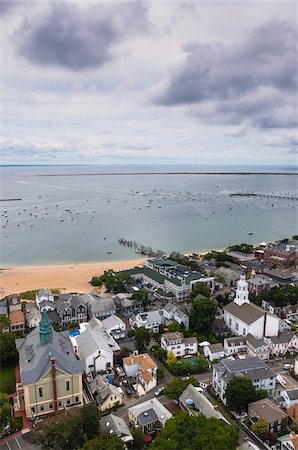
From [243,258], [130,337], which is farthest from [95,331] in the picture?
[243,258]

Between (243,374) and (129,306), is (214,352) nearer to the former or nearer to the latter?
(243,374)

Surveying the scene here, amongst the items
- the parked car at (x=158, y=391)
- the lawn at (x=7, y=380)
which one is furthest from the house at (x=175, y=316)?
the lawn at (x=7, y=380)

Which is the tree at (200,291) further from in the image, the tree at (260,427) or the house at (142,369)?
the tree at (260,427)

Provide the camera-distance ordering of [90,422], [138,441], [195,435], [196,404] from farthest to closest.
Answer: [196,404] < [138,441] < [90,422] < [195,435]

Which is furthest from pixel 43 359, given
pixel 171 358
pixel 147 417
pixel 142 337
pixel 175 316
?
pixel 175 316

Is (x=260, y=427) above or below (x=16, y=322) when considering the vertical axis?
below
